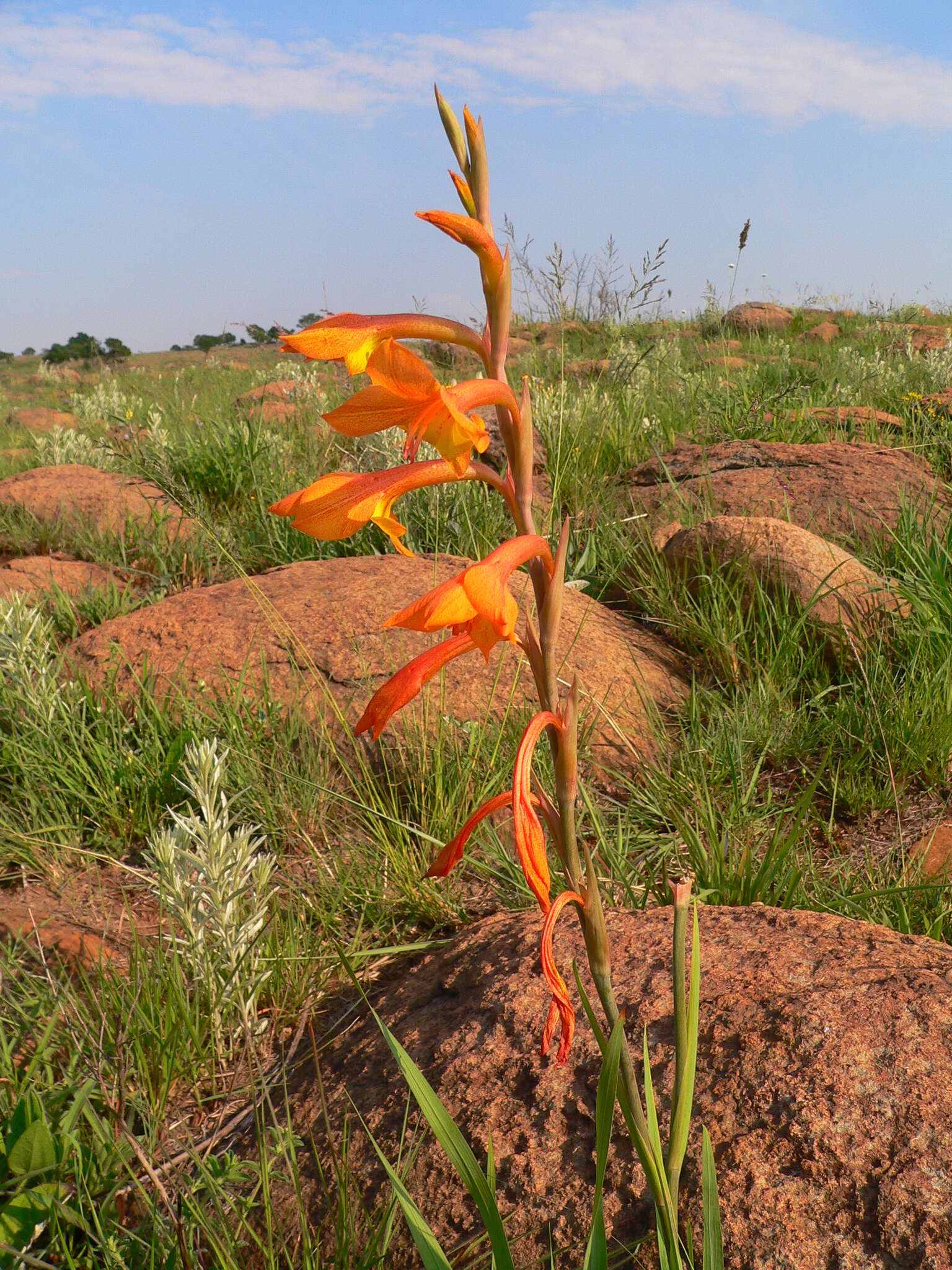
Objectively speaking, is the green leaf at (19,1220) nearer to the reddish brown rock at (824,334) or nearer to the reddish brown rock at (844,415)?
the reddish brown rock at (844,415)

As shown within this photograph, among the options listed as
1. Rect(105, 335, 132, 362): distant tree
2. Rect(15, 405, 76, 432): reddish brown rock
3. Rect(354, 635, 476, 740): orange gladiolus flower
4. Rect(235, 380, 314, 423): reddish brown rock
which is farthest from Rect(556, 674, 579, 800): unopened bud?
Rect(105, 335, 132, 362): distant tree

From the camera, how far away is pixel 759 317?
11789 mm

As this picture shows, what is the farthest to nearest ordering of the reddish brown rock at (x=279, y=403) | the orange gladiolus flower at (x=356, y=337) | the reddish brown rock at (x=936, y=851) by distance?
the reddish brown rock at (x=279, y=403)
the reddish brown rock at (x=936, y=851)
the orange gladiolus flower at (x=356, y=337)

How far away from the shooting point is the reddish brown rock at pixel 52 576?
344 centimetres

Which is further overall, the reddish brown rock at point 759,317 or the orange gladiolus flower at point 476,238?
the reddish brown rock at point 759,317

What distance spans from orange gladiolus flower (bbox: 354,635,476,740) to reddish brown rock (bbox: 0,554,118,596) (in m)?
2.95

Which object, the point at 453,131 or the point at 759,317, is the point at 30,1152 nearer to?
the point at 453,131

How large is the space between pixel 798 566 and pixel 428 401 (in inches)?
91.0

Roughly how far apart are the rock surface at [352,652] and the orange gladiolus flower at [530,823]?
5.31ft

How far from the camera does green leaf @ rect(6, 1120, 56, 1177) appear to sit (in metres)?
1.23

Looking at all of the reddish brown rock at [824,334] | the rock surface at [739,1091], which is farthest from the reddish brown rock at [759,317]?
the rock surface at [739,1091]

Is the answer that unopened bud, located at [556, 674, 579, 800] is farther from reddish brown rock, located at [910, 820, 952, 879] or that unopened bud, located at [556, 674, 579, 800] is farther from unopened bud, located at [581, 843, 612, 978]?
reddish brown rock, located at [910, 820, 952, 879]

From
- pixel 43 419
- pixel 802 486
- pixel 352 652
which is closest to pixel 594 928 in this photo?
pixel 352 652

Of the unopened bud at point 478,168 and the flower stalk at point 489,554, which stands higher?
the unopened bud at point 478,168
